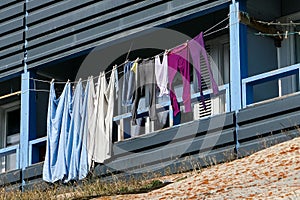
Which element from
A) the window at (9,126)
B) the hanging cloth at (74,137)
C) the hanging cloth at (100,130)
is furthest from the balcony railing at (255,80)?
the window at (9,126)

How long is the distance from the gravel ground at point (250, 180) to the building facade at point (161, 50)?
1.69m

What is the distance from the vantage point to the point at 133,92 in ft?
59.0

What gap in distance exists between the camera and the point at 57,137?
18891 millimetres

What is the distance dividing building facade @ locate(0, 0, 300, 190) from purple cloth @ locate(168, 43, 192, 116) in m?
0.38

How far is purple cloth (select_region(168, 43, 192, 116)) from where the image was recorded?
17.1 m

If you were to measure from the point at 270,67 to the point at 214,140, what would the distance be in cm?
260

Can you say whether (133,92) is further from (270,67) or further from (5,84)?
(5,84)

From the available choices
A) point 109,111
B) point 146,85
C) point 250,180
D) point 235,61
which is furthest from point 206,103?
point 250,180

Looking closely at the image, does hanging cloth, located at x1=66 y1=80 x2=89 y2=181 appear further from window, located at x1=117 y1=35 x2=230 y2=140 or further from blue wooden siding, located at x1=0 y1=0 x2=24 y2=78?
blue wooden siding, located at x1=0 y1=0 x2=24 y2=78

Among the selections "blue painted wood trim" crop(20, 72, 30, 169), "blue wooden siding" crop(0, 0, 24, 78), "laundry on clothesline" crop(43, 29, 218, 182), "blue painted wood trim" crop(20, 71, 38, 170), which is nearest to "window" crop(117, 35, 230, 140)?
"laundry on clothesline" crop(43, 29, 218, 182)

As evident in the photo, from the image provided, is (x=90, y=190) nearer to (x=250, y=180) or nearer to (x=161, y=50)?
(x=250, y=180)

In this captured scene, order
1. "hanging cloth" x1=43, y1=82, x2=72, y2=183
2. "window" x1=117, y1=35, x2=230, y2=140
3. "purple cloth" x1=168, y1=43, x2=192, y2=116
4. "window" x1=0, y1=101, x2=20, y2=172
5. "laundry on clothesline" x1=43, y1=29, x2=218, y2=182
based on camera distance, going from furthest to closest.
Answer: "window" x1=0, y1=101, x2=20, y2=172 → "window" x1=117, y1=35, x2=230, y2=140 → "hanging cloth" x1=43, y1=82, x2=72, y2=183 → "laundry on clothesline" x1=43, y1=29, x2=218, y2=182 → "purple cloth" x1=168, y1=43, x2=192, y2=116

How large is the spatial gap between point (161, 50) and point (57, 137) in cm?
286

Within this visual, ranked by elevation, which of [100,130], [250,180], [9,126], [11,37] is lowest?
[250,180]
